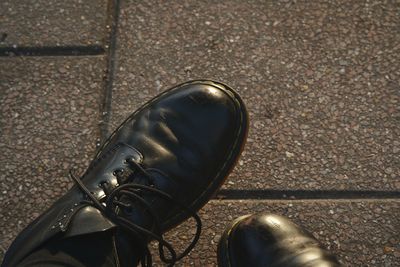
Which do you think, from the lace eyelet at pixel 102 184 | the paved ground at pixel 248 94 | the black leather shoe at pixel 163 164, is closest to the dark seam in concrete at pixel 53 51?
the paved ground at pixel 248 94

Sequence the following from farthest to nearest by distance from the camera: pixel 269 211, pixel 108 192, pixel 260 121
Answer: pixel 260 121 < pixel 269 211 < pixel 108 192

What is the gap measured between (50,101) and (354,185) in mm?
1028

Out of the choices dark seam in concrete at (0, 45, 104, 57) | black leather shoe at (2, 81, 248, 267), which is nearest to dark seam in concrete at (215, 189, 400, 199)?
black leather shoe at (2, 81, 248, 267)

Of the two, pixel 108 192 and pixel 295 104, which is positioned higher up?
pixel 295 104

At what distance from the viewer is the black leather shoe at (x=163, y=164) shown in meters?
1.48

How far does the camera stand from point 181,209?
159 cm

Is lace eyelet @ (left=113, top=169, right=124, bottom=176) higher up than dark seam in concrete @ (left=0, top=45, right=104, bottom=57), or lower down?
lower down

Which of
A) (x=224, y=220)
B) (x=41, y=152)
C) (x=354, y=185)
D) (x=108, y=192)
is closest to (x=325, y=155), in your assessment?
(x=354, y=185)

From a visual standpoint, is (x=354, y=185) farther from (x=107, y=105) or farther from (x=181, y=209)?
(x=107, y=105)

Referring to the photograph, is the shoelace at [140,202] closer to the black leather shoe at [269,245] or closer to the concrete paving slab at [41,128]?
the black leather shoe at [269,245]

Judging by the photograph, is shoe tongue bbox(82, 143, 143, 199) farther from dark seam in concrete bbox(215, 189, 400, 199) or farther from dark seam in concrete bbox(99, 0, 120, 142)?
dark seam in concrete bbox(215, 189, 400, 199)

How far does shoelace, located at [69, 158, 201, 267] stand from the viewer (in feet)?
4.73

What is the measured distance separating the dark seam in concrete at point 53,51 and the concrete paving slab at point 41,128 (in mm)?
23

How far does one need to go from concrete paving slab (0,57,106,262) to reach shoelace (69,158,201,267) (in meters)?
0.25
